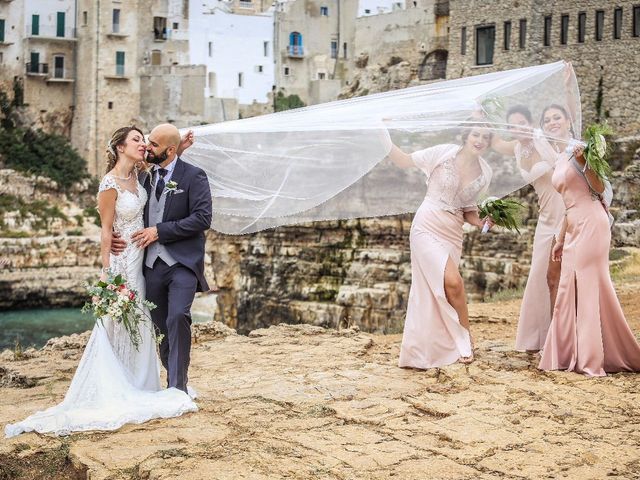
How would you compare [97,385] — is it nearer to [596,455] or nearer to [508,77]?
[596,455]

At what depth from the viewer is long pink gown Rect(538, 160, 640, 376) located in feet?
28.5

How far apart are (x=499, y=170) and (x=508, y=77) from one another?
78 centimetres

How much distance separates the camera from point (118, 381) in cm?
758

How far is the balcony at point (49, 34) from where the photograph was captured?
2220 inches

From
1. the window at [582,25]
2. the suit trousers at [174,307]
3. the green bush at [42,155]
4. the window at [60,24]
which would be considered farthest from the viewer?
the window at [60,24]

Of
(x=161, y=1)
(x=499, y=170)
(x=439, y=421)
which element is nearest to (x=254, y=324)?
(x=499, y=170)

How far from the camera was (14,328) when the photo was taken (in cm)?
3997

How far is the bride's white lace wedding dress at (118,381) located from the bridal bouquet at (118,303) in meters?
0.10

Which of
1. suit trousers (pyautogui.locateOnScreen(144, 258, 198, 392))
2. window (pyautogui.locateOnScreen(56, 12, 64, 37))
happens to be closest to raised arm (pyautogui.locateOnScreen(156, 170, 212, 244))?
suit trousers (pyautogui.locateOnScreen(144, 258, 198, 392))

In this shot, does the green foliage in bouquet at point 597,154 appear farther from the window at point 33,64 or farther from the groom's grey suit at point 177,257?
the window at point 33,64

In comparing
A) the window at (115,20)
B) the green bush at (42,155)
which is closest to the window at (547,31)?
the green bush at (42,155)

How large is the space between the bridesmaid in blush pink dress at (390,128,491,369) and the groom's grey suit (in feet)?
6.69

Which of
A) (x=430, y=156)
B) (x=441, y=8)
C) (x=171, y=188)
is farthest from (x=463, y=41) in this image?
(x=171, y=188)

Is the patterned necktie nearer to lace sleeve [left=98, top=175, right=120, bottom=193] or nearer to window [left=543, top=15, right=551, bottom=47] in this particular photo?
lace sleeve [left=98, top=175, right=120, bottom=193]
